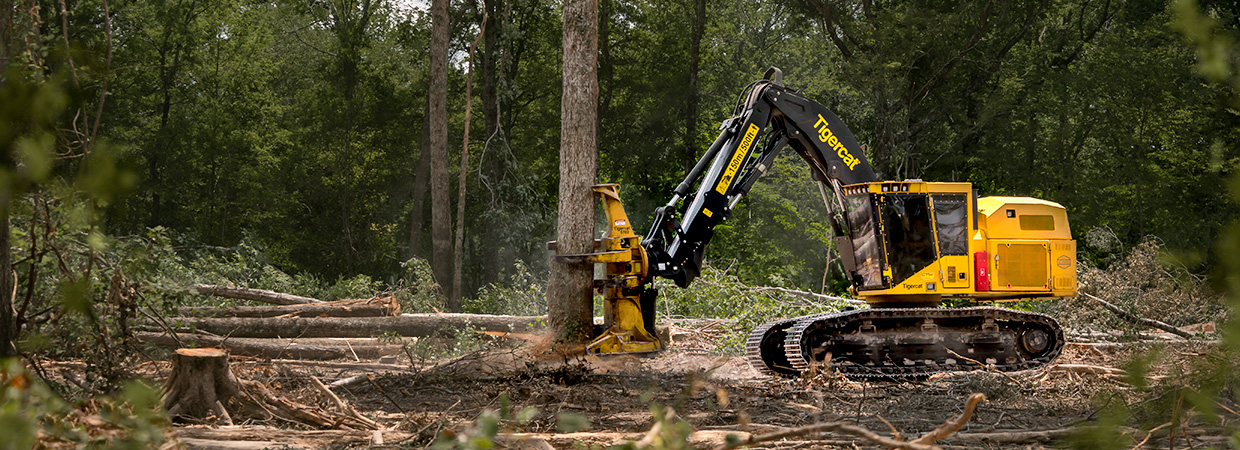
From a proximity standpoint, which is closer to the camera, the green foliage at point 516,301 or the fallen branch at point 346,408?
the fallen branch at point 346,408

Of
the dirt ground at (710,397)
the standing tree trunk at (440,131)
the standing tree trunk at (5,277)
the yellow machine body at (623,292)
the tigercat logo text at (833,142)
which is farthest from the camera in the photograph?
the standing tree trunk at (440,131)

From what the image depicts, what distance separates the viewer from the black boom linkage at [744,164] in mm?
10148

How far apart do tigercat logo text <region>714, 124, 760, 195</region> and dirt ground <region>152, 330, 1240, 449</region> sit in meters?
2.06

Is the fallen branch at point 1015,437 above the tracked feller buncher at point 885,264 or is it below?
below

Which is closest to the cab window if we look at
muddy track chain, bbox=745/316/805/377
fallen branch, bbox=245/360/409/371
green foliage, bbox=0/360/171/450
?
muddy track chain, bbox=745/316/805/377

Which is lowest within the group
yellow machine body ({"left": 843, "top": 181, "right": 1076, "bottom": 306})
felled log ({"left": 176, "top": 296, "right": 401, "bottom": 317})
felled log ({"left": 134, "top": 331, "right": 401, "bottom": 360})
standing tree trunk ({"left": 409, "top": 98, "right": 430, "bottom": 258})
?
felled log ({"left": 134, "top": 331, "right": 401, "bottom": 360})

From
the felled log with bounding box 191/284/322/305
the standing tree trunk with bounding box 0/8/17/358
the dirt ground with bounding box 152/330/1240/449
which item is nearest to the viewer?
the standing tree trunk with bounding box 0/8/17/358

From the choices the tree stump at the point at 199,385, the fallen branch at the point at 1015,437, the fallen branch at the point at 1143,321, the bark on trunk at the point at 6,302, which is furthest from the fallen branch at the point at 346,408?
the fallen branch at the point at 1143,321

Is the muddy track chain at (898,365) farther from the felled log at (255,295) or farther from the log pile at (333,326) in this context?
the felled log at (255,295)

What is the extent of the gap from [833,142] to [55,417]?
27.9 feet

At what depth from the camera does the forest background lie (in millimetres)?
23062

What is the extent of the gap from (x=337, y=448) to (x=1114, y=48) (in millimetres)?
23881

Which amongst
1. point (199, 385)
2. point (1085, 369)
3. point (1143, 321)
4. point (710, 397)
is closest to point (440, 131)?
point (1143, 321)

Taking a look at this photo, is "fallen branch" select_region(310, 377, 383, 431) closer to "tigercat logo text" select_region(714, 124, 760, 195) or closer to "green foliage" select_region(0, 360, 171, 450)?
"green foliage" select_region(0, 360, 171, 450)
